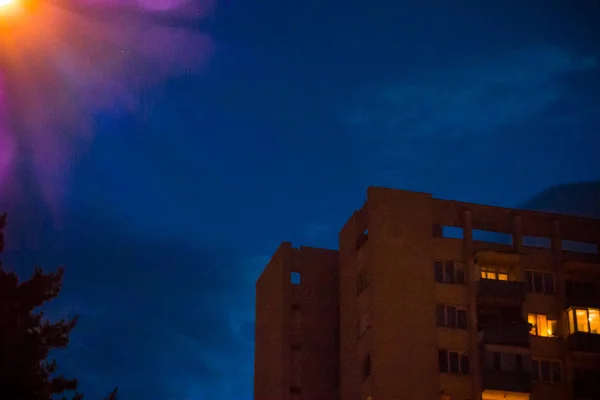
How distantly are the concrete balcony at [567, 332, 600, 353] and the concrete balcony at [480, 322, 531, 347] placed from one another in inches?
151

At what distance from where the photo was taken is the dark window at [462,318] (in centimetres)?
6625

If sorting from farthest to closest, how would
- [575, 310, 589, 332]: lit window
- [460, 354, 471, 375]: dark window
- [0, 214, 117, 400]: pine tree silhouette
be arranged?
[575, 310, 589, 332]: lit window < [460, 354, 471, 375]: dark window < [0, 214, 117, 400]: pine tree silhouette

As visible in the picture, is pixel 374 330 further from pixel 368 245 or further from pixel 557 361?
pixel 557 361

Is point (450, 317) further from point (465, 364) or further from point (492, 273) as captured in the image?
point (492, 273)

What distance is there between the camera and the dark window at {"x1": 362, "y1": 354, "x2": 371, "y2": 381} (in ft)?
214

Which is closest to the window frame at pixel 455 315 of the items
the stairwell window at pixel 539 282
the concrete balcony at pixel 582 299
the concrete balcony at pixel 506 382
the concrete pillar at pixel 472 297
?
the concrete pillar at pixel 472 297

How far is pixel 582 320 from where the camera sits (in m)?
68.8

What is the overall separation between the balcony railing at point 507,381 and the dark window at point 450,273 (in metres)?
6.82

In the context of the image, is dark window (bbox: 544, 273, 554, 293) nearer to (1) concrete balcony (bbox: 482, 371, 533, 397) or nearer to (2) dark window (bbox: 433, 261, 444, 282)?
→ (1) concrete balcony (bbox: 482, 371, 533, 397)

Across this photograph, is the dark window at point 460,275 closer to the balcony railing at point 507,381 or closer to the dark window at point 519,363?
the dark window at point 519,363

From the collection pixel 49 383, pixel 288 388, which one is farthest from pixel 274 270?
pixel 49 383

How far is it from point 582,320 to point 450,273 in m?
10.4

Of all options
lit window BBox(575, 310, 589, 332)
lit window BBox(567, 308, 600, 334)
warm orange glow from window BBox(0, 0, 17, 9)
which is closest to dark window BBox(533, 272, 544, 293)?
lit window BBox(567, 308, 600, 334)

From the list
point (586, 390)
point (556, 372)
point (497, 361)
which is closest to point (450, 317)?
point (497, 361)
